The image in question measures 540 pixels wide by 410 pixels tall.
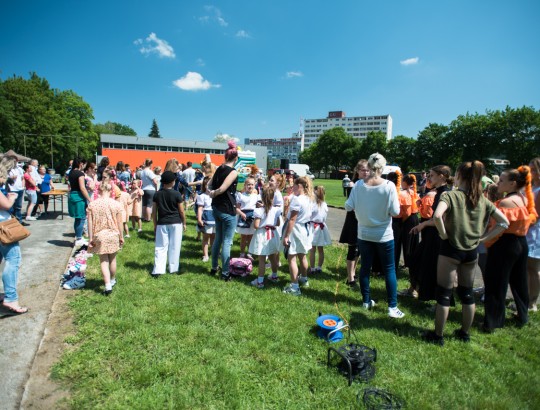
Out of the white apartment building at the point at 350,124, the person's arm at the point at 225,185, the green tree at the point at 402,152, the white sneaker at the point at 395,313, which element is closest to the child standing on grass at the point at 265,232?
the person's arm at the point at 225,185

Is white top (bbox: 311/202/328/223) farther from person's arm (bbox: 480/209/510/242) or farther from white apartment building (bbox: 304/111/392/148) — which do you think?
white apartment building (bbox: 304/111/392/148)

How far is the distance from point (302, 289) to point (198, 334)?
2.10m

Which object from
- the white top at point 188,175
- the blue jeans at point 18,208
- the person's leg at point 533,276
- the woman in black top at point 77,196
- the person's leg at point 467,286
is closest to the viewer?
the person's leg at point 467,286

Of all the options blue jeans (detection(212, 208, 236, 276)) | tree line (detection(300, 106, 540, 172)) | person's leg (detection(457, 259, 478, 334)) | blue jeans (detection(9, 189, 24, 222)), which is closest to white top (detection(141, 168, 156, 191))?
blue jeans (detection(9, 189, 24, 222))

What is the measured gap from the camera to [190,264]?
6156 millimetres

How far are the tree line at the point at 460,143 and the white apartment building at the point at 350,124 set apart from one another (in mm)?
68837

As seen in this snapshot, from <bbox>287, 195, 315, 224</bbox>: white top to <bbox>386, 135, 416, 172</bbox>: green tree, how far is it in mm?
69043

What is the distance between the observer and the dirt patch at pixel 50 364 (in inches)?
99.4

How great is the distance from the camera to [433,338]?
3.64 meters

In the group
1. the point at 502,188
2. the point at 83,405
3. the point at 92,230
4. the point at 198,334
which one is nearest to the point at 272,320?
the point at 198,334

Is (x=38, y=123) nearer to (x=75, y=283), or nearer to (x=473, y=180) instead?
(x=75, y=283)

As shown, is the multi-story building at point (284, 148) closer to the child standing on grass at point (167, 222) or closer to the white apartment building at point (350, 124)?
the white apartment building at point (350, 124)

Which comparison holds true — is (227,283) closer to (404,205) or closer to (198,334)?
(198,334)

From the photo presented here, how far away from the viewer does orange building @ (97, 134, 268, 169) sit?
5553 centimetres
